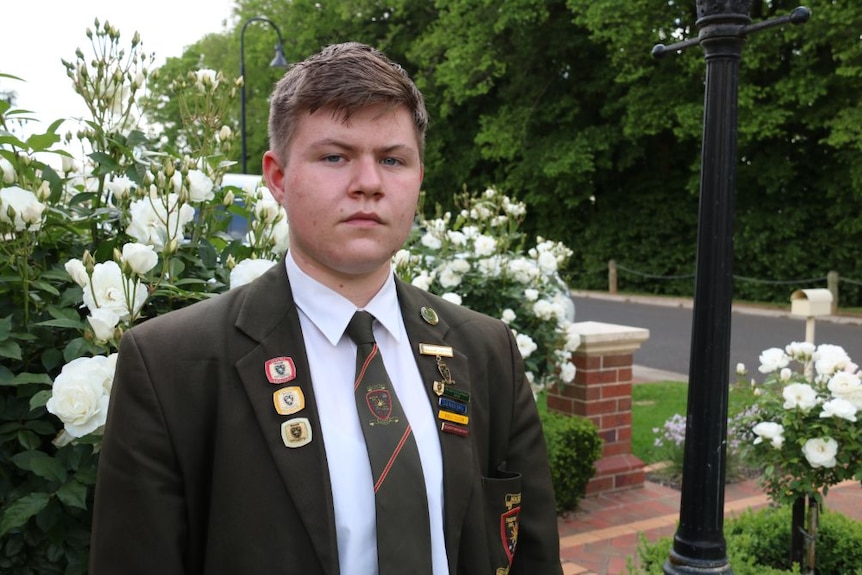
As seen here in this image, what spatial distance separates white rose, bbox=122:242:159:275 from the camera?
181 cm

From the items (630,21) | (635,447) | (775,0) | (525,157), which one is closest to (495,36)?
(525,157)

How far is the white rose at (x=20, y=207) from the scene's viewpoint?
74.2 inches

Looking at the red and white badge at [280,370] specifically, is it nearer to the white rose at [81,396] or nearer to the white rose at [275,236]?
the white rose at [81,396]

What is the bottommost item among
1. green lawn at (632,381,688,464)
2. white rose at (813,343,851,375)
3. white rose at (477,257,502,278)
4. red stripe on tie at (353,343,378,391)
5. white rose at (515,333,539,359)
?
green lawn at (632,381,688,464)

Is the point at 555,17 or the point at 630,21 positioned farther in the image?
the point at 555,17

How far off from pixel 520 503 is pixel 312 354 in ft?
1.88

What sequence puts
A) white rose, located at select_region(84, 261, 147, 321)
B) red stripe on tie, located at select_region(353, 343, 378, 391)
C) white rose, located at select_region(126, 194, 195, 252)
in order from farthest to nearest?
white rose, located at select_region(126, 194, 195, 252) < white rose, located at select_region(84, 261, 147, 321) < red stripe on tie, located at select_region(353, 343, 378, 391)

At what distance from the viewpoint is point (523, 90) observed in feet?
72.7

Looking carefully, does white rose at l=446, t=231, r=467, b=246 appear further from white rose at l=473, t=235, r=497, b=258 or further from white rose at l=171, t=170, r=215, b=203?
white rose at l=171, t=170, r=215, b=203

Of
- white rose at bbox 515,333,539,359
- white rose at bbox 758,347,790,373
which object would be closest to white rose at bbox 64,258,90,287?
white rose at bbox 515,333,539,359

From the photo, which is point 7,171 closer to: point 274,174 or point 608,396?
point 274,174

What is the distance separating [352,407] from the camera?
4.85 feet

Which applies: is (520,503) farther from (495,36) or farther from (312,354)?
(495,36)

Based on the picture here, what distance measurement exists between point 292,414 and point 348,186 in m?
0.42
